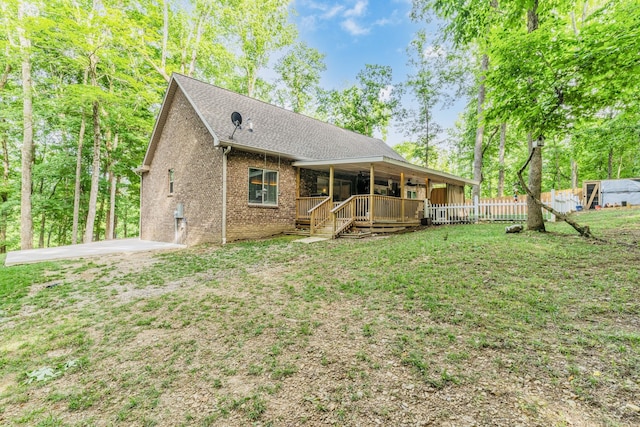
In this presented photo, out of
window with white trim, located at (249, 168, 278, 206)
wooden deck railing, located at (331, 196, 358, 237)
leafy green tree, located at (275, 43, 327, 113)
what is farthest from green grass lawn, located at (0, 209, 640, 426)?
leafy green tree, located at (275, 43, 327, 113)

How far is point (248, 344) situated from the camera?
3.20 meters

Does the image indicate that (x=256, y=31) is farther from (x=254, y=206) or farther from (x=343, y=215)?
(x=343, y=215)

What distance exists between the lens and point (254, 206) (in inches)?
438

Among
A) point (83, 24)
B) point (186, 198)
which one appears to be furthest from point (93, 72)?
point (186, 198)

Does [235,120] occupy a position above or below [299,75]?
below

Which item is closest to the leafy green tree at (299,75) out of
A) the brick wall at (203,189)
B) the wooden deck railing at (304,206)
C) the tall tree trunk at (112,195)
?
the tall tree trunk at (112,195)

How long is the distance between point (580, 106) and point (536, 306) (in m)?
4.52

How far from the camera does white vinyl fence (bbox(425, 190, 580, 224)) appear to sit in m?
12.7

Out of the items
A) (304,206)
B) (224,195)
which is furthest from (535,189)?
(224,195)

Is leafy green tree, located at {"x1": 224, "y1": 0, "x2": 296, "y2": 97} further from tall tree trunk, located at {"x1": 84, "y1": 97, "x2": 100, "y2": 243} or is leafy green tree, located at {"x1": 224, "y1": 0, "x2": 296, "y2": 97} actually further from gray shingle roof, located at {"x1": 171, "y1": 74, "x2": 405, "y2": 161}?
tall tree trunk, located at {"x1": 84, "y1": 97, "x2": 100, "y2": 243}

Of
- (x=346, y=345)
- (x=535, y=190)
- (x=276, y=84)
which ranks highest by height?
(x=276, y=84)

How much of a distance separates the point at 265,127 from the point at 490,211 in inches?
446

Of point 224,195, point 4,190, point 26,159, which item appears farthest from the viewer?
point 4,190

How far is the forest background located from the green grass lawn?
3.26 metres
